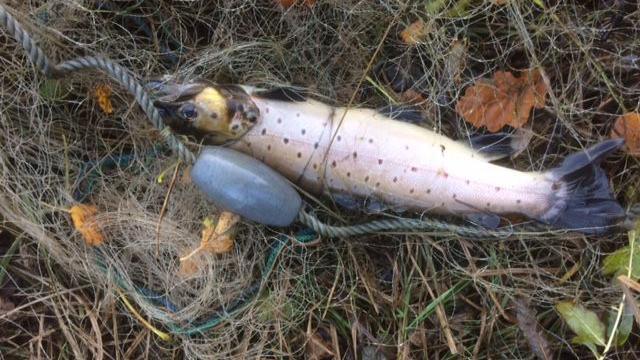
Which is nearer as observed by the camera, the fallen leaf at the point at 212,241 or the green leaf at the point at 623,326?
the green leaf at the point at 623,326

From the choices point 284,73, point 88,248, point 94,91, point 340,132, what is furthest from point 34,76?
point 340,132

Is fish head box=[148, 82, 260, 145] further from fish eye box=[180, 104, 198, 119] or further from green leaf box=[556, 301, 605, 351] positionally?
green leaf box=[556, 301, 605, 351]

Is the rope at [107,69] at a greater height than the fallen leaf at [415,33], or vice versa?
the fallen leaf at [415,33]

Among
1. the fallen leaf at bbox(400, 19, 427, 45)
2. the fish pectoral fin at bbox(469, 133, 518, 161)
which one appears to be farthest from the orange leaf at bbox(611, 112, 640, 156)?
the fallen leaf at bbox(400, 19, 427, 45)

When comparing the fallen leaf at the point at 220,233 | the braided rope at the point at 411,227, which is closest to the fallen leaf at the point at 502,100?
the braided rope at the point at 411,227

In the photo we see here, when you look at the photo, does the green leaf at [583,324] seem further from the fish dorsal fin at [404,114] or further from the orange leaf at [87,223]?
the orange leaf at [87,223]

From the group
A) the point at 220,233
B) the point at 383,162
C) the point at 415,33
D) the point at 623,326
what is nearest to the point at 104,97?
the point at 220,233

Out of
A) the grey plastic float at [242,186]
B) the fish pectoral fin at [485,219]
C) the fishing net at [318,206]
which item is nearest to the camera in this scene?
the grey plastic float at [242,186]
